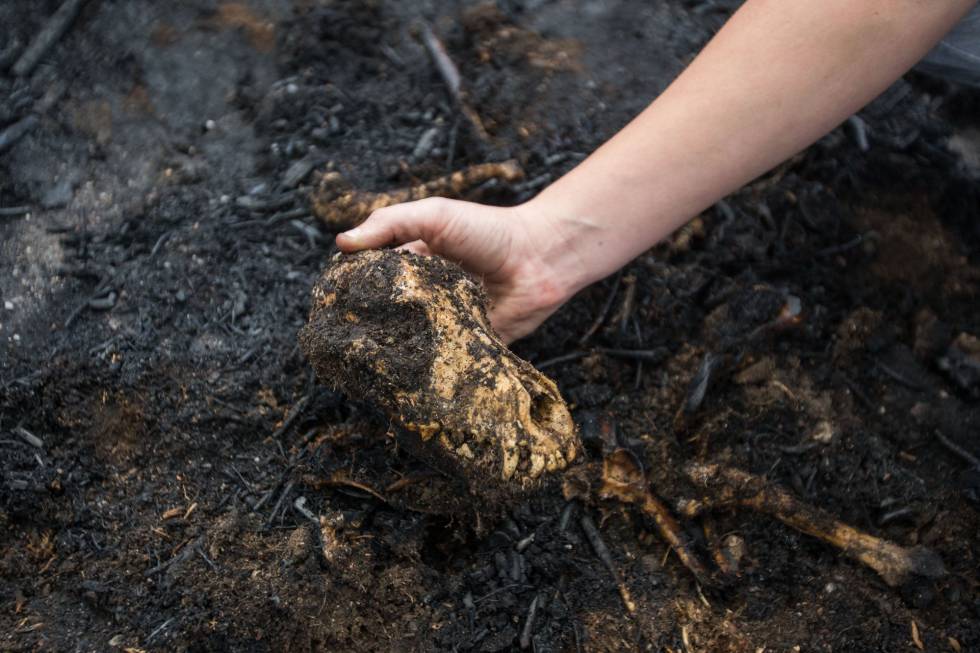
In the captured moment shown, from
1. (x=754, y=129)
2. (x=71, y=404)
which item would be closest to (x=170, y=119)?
(x=71, y=404)

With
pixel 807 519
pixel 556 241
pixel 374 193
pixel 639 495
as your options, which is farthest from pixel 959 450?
pixel 374 193

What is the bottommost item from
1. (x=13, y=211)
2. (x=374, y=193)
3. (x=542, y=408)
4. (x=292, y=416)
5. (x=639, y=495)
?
(x=639, y=495)

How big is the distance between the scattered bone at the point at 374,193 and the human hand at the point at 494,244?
11.3 inches

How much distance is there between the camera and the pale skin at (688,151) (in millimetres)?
1987

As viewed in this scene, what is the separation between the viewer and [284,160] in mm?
2791

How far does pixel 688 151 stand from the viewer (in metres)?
2.16

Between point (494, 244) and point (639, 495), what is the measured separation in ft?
2.62

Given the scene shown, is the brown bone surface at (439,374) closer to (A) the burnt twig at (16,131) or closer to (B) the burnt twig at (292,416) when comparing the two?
(B) the burnt twig at (292,416)

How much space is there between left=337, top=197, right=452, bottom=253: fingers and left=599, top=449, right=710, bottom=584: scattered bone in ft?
2.64

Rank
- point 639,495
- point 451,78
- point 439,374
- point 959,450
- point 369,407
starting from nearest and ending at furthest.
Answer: point 439,374, point 369,407, point 639,495, point 959,450, point 451,78

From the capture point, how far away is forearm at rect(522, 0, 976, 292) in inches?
77.7

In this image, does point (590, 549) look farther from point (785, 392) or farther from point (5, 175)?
point (5, 175)

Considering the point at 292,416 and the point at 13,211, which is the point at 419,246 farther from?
the point at 13,211

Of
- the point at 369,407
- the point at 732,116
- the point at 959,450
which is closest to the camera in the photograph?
the point at 369,407
